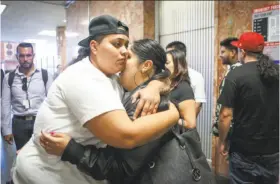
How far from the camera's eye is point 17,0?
4609 mm

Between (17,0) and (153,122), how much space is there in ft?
15.3

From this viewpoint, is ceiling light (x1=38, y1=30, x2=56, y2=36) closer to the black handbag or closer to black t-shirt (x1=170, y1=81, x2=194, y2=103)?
black t-shirt (x1=170, y1=81, x2=194, y2=103)

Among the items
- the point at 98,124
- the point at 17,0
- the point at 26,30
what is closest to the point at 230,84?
the point at 98,124

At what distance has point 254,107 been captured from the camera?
198cm

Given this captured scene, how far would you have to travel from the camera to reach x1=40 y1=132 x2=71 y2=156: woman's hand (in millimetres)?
952

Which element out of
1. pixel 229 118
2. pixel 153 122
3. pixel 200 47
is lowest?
pixel 229 118

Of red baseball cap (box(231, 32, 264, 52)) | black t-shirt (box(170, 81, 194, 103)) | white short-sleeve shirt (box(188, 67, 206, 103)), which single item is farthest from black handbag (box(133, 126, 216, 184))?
white short-sleeve shirt (box(188, 67, 206, 103))

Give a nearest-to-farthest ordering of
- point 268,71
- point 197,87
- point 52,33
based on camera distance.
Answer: point 268,71 → point 197,87 → point 52,33

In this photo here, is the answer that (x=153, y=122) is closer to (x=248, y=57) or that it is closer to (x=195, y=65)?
(x=248, y=57)

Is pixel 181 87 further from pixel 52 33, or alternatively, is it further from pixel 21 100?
pixel 52 33

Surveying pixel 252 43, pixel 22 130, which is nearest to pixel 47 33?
pixel 22 130

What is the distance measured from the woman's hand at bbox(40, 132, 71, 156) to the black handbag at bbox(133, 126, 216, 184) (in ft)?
1.06

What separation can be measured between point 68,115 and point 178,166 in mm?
469

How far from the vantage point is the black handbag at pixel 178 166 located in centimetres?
99
